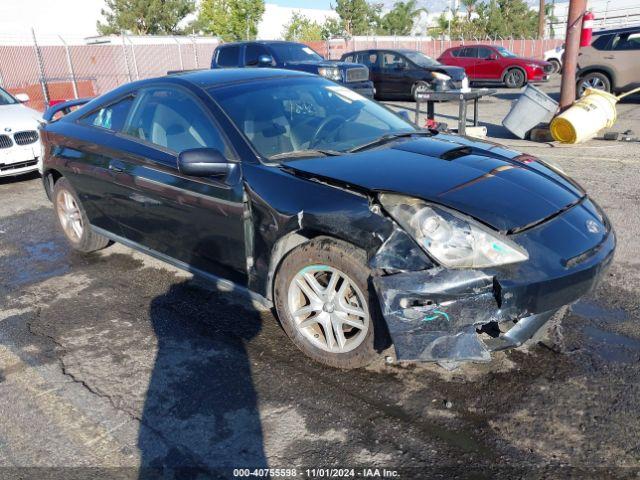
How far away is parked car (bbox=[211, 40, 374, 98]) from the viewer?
1290 cm

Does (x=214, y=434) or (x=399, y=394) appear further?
(x=399, y=394)

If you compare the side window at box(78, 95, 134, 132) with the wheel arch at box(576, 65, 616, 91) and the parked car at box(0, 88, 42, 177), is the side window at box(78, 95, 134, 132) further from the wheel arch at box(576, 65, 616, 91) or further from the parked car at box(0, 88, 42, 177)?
the wheel arch at box(576, 65, 616, 91)

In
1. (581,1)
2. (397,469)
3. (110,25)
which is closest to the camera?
(397,469)

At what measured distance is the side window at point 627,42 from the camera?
45.2ft

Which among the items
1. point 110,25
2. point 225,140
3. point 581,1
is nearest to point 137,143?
point 225,140

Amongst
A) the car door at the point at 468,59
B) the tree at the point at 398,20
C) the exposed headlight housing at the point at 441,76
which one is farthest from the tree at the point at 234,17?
the exposed headlight housing at the point at 441,76

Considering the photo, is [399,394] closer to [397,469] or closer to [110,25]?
[397,469]

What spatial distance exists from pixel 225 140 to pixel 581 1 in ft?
29.2

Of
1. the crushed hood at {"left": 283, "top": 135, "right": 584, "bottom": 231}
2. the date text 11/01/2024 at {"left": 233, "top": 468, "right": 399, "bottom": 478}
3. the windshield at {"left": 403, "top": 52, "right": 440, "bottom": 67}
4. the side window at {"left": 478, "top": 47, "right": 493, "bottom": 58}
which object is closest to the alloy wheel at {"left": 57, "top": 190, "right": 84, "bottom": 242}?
the crushed hood at {"left": 283, "top": 135, "right": 584, "bottom": 231}

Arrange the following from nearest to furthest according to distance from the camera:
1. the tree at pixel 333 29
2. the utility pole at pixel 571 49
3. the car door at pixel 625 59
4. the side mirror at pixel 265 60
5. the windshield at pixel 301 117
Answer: the windshield at pixel 301 117
the utility pole at pixel 571 49
the side mirror at pixel 265 60
the car door at pixel 625 59
the tree at pixel 333 29

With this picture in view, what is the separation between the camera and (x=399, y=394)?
2.97m

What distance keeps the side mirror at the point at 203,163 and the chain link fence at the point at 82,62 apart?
46.9ft

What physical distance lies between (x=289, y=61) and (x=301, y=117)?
10.1m

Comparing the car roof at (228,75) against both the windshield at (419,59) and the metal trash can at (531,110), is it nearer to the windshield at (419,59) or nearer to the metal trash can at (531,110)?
the metal trash can at (531,110)
